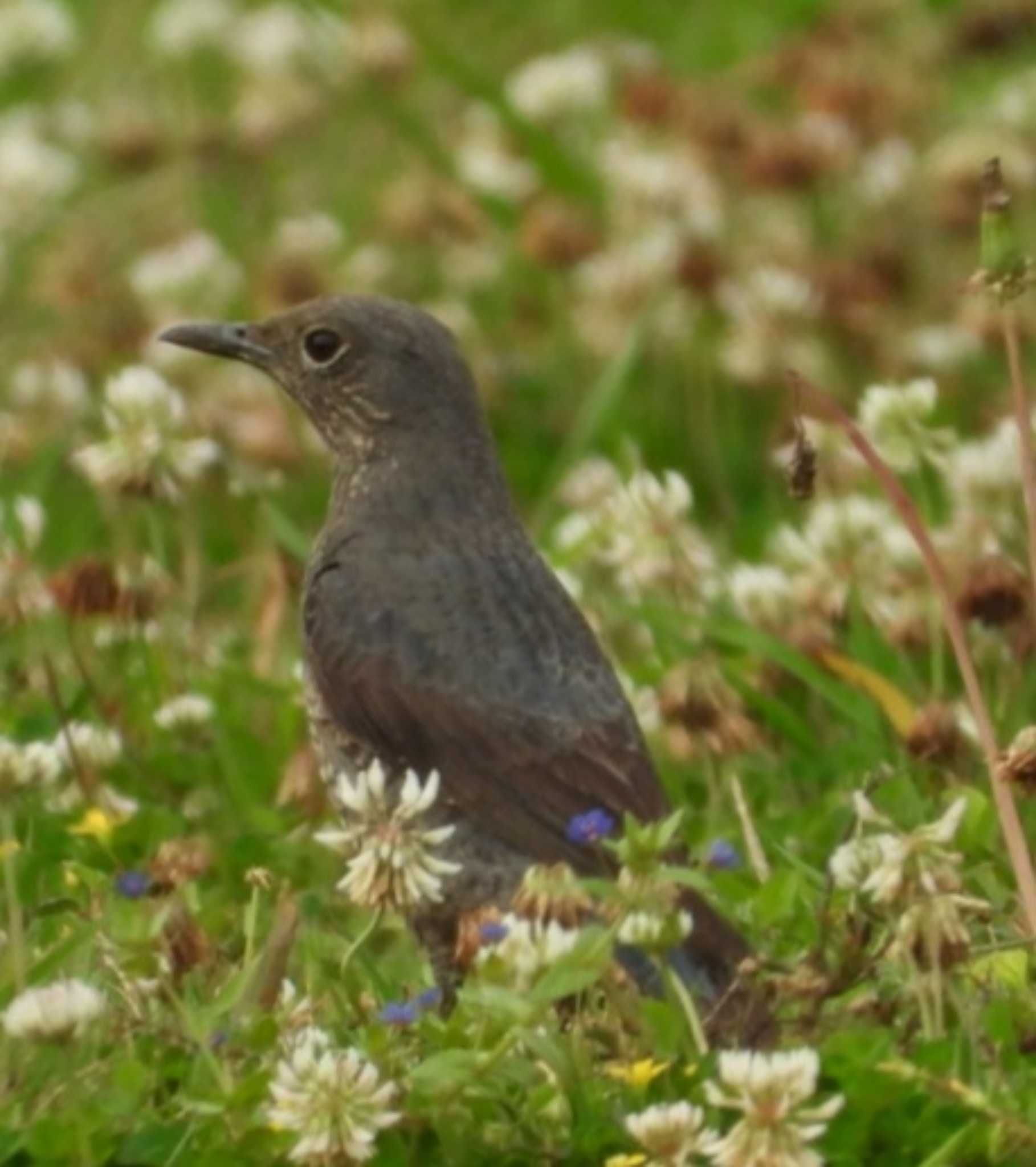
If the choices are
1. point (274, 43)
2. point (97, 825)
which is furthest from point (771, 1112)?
point (274, 43)

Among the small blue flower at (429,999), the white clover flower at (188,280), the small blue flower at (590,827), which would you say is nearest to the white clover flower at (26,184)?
the white clover flower at (188,280)

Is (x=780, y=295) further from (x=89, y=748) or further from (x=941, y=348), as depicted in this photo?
(x=89, y=748)

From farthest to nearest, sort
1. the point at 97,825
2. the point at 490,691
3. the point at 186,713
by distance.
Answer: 1. the point at 186,713
2. the point at 97,825
3. the point at 490,691

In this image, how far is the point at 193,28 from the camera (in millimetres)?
14523

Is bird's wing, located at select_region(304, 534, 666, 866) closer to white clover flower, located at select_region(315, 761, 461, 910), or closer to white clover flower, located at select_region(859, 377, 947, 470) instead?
white clover flower, located at select_region(859, 377, 947, 470)

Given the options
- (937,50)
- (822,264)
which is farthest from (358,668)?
(937,50)

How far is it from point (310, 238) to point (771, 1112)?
768 centimetres

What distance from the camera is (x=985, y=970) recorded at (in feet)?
22.6

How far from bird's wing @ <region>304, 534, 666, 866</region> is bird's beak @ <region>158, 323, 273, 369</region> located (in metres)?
0.91

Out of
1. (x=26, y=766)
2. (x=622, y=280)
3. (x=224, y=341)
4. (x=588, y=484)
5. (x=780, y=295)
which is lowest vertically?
(x=588, y=484)

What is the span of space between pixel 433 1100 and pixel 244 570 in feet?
13.5

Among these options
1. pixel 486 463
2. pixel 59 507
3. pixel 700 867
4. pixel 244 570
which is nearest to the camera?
pixel 700 867

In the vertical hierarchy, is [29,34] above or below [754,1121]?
above

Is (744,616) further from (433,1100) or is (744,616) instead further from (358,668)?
(433,1100)
